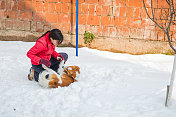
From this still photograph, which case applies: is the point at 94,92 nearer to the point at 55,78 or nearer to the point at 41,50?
the point at 55,78

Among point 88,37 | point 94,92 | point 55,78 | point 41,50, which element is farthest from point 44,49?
point 88,37

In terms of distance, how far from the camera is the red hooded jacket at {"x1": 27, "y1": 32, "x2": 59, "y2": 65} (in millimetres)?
2664

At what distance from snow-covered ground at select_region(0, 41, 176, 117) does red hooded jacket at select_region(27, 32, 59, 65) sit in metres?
0.37

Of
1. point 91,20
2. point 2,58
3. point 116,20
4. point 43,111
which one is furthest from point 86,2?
point 43,111

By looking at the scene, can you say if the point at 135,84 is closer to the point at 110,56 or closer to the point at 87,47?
the point at 110,56

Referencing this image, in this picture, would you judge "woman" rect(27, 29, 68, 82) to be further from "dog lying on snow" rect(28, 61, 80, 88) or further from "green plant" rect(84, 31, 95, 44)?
"green plant" rect(84, 31, 95, 44)

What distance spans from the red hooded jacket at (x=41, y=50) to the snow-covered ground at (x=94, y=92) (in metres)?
0.37

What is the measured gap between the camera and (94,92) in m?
2.50

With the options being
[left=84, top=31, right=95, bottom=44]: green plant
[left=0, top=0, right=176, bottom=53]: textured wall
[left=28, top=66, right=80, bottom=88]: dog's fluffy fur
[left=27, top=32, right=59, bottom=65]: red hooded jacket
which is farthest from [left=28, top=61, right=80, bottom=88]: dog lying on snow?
[left=0, top=0, right=176, bottom=53]: textured wall

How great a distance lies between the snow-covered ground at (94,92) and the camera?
6.76ft

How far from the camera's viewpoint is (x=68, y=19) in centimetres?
477

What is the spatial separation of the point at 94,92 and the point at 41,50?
0.85 metres

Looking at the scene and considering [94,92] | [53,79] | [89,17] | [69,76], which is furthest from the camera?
[89,17]

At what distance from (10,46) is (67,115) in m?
3.14
